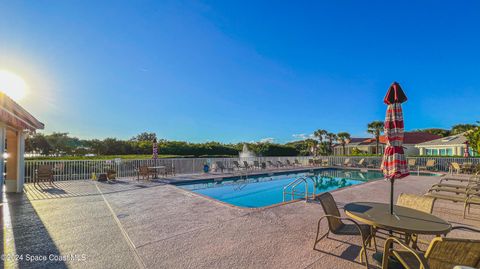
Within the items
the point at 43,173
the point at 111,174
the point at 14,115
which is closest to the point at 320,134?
the point at 111,174

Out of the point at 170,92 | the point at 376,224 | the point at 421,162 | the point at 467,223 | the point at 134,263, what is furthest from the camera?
the point at 170,92

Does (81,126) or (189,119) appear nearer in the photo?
(81,126)

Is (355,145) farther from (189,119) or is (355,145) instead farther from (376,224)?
(376,224)

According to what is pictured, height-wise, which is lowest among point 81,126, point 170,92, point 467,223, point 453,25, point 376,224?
point 467,223

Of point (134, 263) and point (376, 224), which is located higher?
point (376, 224)

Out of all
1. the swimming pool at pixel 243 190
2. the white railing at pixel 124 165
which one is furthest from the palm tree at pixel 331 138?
the swimming pool at pixel 243 190

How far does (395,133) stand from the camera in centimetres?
289

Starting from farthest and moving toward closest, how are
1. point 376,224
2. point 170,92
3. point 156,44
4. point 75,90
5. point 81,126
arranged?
point 81,126 → point 170,92 → point 75,90 → point 156,44 → point 376,224

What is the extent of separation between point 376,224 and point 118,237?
3.83 meters

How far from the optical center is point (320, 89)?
24203mm

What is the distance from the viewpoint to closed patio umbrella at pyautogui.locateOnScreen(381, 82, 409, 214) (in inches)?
112

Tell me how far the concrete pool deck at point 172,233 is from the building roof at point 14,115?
2140 millimetres

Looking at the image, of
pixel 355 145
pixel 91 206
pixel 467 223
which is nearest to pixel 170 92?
pixel 91 206

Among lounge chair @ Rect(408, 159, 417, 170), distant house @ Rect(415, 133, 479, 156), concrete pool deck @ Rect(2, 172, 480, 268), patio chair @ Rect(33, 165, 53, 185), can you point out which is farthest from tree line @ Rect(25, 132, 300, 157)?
distant house @ Rect(415, 133, 479, 156)
